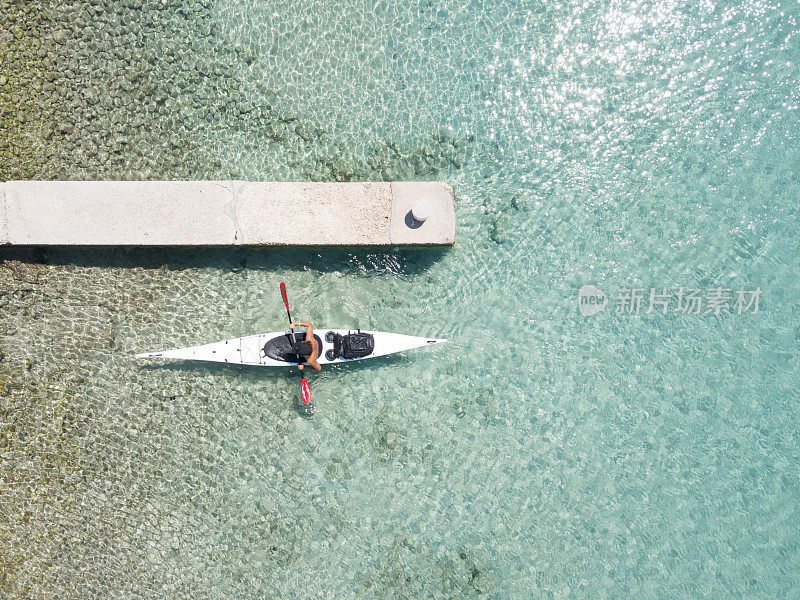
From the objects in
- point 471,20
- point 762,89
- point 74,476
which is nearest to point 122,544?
point 74,476

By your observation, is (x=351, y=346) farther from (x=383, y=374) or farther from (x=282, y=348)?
(x=282, y=348)

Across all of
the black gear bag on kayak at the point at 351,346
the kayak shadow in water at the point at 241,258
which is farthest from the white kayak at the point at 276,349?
the kayak shadow in water at the point at 241,258

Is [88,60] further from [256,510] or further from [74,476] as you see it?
[256,510]

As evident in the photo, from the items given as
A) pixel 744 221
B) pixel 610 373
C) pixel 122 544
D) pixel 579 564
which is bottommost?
pixel 122 544

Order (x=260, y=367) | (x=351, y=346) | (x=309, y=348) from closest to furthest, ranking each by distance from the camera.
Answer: (x=309, y=348)
(x=351, y=346)
(x=260, y=367)

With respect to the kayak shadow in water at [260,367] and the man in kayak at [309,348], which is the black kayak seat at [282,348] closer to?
the man in kayak at [309,348]

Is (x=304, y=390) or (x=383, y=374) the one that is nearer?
(x=304, y=390)

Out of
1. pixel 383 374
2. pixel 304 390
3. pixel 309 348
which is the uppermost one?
pixel 309 348

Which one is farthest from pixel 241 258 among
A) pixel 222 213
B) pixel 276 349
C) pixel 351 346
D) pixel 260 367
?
pixel 351 346
